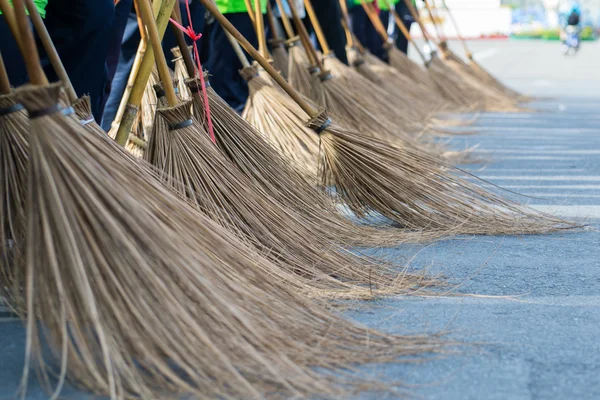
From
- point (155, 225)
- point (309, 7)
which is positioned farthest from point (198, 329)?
point (309, 7)

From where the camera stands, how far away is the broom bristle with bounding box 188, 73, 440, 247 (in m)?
2.82

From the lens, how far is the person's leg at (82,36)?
293 centimetres

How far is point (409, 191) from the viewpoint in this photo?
3051 mm

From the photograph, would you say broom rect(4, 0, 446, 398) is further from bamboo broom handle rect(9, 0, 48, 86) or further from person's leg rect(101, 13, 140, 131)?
person's leg rect(101, 13, 140, 131)

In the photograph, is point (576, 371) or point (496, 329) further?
point (496, 329)

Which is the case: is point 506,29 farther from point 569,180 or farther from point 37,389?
point 37,389

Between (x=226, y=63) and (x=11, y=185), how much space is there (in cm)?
290

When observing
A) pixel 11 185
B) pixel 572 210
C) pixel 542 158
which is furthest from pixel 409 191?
pixel 542 158

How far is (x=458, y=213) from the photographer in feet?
9.98

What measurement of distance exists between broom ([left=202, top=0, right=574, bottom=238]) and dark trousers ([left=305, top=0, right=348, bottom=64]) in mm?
2880

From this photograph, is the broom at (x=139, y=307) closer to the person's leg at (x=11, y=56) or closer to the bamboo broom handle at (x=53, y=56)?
the bamboo broom handle at (x=53, y=56)

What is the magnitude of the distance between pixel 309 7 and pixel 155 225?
4.18 meters

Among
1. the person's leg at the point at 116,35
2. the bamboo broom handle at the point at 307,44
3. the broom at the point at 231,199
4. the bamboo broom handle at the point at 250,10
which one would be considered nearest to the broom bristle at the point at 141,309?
the broom at the point at 231,199

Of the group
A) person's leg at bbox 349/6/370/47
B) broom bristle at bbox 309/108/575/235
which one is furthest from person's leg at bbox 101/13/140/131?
person's leg at bbox 349/6/370/47
